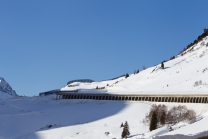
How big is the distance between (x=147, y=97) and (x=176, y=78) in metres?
13.3

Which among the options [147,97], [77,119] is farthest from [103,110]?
[147,97]

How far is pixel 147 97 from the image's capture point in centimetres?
6606

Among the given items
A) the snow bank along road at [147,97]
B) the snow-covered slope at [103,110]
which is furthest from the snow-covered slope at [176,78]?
the snow bank along road at [147,97]

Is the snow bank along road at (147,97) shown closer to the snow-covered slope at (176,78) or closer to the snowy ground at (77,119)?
the snow-covered slope at (176,78)

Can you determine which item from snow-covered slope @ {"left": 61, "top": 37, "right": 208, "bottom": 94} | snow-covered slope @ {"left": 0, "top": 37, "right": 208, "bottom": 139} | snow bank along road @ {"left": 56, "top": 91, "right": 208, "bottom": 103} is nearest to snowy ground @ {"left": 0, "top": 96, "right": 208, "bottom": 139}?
snow-covered slope @ {"left": 0, "top": 37, "right": 208, "bottom": 139}

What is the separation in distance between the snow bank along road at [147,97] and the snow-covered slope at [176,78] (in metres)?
1.24

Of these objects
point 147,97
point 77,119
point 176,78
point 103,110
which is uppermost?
point 176,78

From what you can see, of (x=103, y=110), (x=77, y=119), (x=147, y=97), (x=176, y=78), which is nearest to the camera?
(x=77, y=119)

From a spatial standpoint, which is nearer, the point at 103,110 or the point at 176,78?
the point at 103,110

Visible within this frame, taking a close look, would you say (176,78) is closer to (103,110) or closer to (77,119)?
(103,110)

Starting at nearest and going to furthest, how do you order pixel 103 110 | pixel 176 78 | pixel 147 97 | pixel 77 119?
pixel 77 119, pixel 103 110, pixel 147 97, pixel 176 78

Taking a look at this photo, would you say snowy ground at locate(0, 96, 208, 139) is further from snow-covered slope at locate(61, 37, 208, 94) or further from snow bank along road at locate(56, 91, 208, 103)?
snow-covered slope at locate(61, 37, 208, 94)

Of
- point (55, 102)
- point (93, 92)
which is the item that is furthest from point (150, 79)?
point (55, 102)

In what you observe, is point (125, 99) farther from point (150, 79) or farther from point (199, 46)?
point (199, 46)
